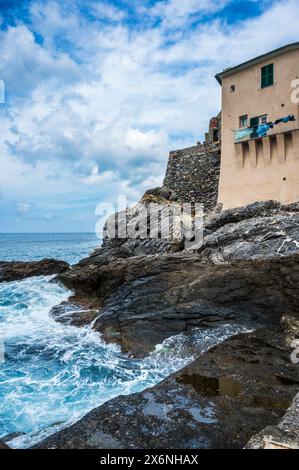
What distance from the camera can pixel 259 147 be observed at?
2211 centimetres

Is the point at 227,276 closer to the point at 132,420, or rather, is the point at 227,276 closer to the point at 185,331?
the point at 185,331

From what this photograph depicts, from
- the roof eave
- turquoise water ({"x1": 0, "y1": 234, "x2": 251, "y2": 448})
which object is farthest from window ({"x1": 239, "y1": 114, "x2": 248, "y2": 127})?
turquoise water ({"x1": 0, "y1": 234, "x2": 251, "y2": 448})

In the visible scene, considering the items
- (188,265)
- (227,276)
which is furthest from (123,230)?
(227,276)

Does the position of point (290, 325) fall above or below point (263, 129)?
below

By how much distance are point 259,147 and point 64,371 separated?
18.6 metres

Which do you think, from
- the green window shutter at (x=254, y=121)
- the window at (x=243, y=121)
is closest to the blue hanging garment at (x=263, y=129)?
the green window shutter at (x=254, y=121)

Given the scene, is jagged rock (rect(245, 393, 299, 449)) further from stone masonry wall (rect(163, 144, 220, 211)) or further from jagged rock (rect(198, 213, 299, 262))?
stone masonry wall (rect(163, 144, 220, 211))

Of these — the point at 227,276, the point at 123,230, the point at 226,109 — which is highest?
the point at 226,109

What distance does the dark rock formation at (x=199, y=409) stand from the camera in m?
5.02

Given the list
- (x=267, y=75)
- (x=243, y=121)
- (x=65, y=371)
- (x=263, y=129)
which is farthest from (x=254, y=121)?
(x=65, y=371)

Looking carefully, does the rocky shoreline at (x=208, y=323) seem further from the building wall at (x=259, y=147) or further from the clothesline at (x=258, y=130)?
the clothesline at (x=258, y=130)

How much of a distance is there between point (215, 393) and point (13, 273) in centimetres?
1739

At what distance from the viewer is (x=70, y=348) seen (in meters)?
9.84

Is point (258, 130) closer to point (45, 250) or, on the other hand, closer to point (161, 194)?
point (161, 194)
